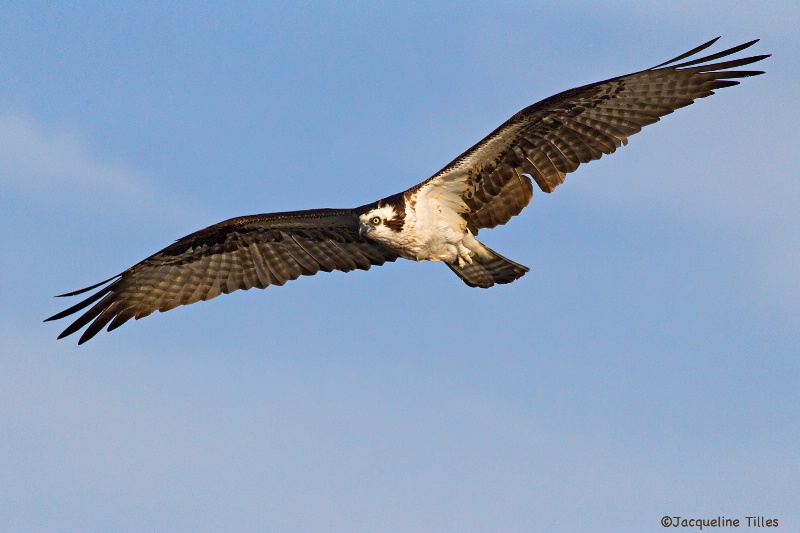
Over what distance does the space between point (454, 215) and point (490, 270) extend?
820 mm

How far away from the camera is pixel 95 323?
12398mm

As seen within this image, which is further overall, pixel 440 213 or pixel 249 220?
pixel 249 220

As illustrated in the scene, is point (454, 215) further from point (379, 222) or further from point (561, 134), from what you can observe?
point (561, 134)

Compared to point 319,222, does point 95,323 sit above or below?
below

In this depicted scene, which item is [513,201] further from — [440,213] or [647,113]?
[647,113]

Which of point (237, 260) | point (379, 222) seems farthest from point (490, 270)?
point (237, 260)

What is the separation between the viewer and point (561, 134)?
11539 millimetres

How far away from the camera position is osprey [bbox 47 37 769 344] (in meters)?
11.3

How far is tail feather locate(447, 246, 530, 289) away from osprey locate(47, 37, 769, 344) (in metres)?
0.01

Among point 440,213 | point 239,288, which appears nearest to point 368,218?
point 440,213

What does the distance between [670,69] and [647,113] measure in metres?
0.55

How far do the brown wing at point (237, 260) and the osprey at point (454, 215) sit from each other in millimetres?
13

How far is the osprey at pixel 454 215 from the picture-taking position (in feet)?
37.0

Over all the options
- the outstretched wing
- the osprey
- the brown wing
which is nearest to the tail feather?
the osprey
